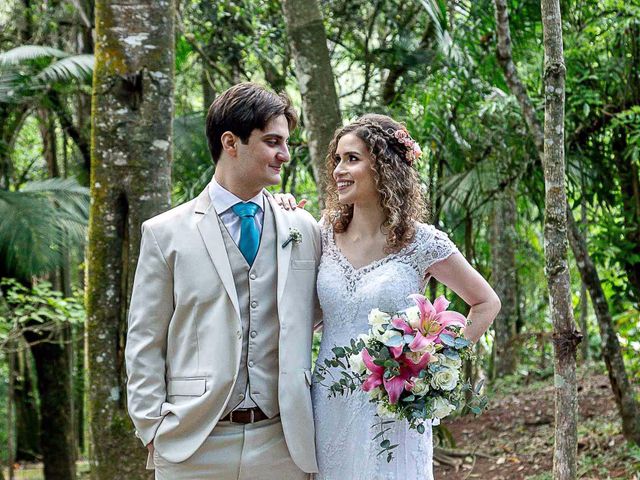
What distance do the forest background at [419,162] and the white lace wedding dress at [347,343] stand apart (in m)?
1.02

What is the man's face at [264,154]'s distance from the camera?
3098 mm

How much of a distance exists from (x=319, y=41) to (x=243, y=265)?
8.90 ft

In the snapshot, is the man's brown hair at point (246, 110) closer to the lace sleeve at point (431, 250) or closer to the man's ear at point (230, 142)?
the man's ear at point (230, 142)

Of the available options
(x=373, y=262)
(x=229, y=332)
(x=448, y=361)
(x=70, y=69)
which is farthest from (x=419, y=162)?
(x=448, y=361)

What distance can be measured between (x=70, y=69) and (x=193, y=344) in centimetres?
579

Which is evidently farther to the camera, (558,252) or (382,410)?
(558,252)

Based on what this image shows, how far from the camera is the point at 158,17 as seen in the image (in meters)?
4.41

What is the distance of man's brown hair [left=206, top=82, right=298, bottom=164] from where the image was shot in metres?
3.09

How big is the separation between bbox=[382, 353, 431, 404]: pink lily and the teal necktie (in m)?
0.69

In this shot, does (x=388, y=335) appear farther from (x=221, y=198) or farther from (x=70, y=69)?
(x=70, y=69)

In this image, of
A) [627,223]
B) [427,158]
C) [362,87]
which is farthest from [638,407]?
[362,87]

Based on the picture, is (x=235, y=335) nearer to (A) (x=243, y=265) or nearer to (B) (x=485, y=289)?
(A) (x=243, y=265)

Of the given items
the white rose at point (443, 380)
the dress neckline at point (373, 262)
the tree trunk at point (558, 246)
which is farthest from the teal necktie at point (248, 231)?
the tree trunk at point (558, 246)

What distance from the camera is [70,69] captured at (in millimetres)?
8109
